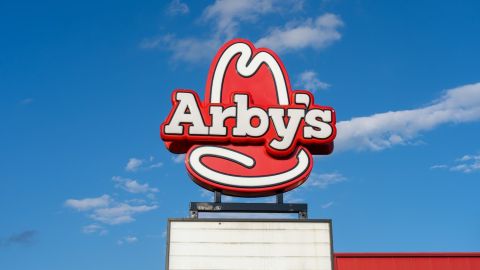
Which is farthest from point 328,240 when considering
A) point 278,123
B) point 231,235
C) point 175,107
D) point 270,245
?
point 175,107

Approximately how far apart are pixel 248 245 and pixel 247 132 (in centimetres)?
307

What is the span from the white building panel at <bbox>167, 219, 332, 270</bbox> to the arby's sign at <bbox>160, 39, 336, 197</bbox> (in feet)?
3.54

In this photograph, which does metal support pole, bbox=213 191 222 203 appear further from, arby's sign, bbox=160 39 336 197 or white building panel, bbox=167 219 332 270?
white building panel, bbox=167 219 332 270

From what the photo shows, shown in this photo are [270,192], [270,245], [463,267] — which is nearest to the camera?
[270,245]

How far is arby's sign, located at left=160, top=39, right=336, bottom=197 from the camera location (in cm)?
1502

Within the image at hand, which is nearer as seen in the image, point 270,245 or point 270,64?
point 270,245

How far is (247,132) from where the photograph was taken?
50.9 feet

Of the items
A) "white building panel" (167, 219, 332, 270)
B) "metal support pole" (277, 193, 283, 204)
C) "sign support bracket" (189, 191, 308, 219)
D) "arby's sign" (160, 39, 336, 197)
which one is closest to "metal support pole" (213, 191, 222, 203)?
"sign support bracket" (189, 191, 308, 219)

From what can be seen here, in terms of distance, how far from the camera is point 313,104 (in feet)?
53.2

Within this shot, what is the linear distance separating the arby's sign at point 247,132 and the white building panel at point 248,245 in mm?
1080

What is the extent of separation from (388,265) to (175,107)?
8.87 m

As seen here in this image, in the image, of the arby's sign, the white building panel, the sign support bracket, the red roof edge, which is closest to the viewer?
the white building panel

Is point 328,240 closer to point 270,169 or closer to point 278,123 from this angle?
point 270,169

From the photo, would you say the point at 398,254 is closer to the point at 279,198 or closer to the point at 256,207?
the point at 279,198
